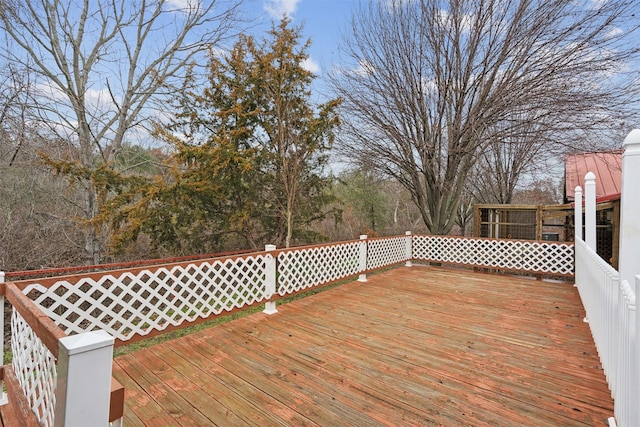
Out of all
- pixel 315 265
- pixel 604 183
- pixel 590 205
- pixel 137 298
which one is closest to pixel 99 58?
pixel 137 298

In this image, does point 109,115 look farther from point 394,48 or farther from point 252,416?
point 252,416

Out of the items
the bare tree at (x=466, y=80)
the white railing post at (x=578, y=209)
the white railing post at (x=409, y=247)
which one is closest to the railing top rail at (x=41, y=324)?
the white railing post at (x=578, y=209)

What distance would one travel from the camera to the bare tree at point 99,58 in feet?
21.0

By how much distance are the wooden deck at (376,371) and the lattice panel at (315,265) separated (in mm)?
493

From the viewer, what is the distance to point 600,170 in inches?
308

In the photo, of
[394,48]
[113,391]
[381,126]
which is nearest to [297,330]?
[113,391]

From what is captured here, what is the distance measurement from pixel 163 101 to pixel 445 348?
8.10m

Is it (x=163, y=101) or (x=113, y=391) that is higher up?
(x=163, y=101)

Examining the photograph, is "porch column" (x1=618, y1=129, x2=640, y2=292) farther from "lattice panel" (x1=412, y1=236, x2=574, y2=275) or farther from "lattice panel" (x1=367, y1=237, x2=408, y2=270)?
"lattice panel" (x1=412, y1=236, x2=574, y2=275)

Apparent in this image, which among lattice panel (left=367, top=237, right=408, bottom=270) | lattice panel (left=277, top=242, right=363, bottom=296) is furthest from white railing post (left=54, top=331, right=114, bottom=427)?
lattice panel (left=367, top=237, right=408, bottom=270)

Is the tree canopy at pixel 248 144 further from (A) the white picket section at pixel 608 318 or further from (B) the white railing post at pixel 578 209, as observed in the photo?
(A) the white picket section at pixel 608 318

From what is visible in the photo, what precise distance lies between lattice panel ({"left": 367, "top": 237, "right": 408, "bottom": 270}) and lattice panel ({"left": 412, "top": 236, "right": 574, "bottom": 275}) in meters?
0.64

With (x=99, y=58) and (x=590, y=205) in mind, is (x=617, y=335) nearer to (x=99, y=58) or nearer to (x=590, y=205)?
Result: (x=590, y=205)

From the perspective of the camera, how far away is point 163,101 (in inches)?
307
